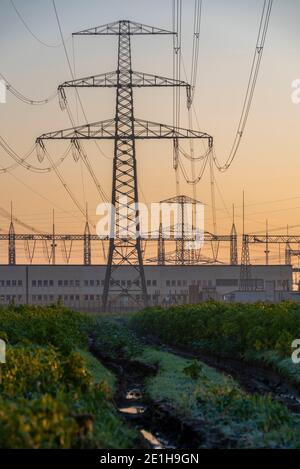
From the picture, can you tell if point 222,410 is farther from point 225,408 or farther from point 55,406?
point 55,406

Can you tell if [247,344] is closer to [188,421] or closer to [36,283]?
[188,421]

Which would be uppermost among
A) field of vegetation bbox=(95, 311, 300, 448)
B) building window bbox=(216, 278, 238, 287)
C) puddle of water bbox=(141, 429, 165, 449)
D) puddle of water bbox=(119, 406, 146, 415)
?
building window bbox=(216, 278, 238, 287)

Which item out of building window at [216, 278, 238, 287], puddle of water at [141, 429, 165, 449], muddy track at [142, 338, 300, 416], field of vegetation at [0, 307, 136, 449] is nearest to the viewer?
field of vegetation at [0, 307, 136, 449]

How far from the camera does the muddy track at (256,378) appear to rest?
78.9 ft

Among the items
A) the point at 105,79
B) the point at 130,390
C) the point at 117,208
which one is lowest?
the point at 130,390

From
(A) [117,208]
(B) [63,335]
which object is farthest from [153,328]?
(B) [63,335]

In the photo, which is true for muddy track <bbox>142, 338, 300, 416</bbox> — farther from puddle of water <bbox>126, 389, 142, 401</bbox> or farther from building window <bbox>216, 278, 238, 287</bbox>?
building window <bbox>216, 278, 238, 287</bbox>

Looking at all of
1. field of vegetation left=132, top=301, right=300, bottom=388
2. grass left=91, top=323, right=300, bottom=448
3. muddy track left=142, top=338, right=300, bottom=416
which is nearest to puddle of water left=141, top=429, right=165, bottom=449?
grass left=91, top=323, right=300, bottom=448

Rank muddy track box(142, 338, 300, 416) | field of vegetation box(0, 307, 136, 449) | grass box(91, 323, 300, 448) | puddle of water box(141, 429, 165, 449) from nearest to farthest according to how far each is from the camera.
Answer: field of vegetation box(0, 307, 136, 449) → grass box(91, 323, 300, 448) → puddle of water box(141, 429, 165, 449) → muddy track box(142, 338, 300, 416)

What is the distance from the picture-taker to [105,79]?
62.6 metres

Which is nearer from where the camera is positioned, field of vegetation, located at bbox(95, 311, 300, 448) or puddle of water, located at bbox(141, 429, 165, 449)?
field of vegetation, located at bbox(95, 311, 300, 448)

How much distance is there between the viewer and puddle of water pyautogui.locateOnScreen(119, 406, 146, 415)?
20906 mm

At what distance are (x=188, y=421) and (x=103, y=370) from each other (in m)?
10.1
